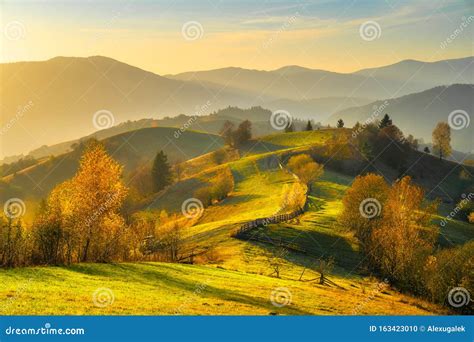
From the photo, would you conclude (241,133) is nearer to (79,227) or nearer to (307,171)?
(307,171)

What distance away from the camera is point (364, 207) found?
69.6 meters

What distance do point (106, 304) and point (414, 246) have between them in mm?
37564

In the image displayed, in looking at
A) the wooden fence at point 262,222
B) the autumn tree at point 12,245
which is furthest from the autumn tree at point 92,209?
the wooden fence at point 262,222

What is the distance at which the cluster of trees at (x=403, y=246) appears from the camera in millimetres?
43469

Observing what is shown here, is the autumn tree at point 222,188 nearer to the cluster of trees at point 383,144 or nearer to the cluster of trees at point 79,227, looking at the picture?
the cluster of trees at point 383,144

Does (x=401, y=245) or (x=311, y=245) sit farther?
(x=311, y=245)

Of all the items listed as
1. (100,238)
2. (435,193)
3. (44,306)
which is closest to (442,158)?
(435,193)

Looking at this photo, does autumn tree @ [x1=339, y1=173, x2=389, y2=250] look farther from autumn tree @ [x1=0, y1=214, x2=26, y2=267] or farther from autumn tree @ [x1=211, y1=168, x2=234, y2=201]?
autumn tree @ [x1=0, y1=214, x2=26, y2=267]

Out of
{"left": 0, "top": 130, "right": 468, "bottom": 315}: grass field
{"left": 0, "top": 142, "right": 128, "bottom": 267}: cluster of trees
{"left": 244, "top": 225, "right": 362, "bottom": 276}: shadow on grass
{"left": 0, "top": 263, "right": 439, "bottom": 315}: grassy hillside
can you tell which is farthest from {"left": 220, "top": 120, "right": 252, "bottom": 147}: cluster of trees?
{"left": 0, "top": 263, "right": 439, "bottom": 315}: grassy hillside

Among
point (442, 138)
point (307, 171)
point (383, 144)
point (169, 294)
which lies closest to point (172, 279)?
point (169, 294)

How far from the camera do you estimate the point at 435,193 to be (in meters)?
130

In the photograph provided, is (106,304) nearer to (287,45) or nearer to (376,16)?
(376,16)

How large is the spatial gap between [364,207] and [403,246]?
63.4 ft
